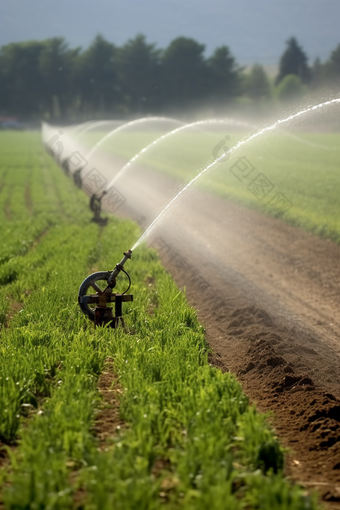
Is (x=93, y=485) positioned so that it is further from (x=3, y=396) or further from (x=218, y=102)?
(x=218, y=102)

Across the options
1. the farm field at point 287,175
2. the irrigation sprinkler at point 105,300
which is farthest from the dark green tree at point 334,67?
the irrigation sprinkler at point 105,300

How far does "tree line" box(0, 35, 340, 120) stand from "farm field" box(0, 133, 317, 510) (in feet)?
288

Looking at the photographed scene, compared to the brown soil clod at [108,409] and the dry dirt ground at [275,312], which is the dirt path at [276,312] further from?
the brown soil clod at [108,409]

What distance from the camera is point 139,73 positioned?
101m

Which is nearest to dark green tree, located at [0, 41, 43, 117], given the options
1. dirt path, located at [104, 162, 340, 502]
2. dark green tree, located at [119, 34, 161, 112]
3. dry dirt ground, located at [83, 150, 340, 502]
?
dark green tree, located at [119, 34, 161, 112]

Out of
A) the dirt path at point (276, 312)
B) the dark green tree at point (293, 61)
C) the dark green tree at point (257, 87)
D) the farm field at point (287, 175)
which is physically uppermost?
the dark green tree at point (293, 61)

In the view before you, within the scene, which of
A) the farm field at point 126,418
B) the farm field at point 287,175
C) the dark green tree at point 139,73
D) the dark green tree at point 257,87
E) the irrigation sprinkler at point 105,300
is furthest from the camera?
the dark green tree at point 257,87

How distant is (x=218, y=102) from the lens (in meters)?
94.9

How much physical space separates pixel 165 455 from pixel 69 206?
16.1 metres

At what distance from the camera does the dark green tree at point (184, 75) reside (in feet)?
306

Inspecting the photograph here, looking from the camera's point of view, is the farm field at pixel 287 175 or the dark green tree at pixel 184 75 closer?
the farm field at pixel 287 175

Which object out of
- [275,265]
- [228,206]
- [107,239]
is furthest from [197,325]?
[228,206]

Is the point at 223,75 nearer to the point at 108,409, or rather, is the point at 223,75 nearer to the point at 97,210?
the point at 97,210

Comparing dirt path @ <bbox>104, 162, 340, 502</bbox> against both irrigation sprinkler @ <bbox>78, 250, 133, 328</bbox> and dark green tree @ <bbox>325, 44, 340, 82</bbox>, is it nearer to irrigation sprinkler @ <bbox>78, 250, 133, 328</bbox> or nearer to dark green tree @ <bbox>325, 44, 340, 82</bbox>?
irrigation sprinkler @ <bbox>78, 250, 133, 328</bbox>
